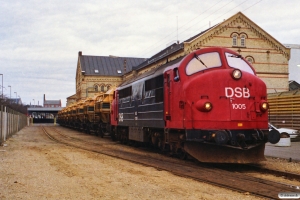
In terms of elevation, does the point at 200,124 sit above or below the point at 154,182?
above

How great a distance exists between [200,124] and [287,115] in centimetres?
1759

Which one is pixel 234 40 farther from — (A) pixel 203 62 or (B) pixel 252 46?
(A) pixel 203 62

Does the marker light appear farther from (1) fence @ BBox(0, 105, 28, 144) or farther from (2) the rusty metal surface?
(1) fence @ BBox(0, 105, 28, 144)

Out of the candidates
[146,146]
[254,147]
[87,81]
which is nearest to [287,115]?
[146,146]

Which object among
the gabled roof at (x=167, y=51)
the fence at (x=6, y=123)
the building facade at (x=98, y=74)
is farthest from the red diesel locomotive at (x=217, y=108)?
the building facade at (x=98, y=74)

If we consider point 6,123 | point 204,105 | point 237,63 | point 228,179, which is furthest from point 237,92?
point 6,123

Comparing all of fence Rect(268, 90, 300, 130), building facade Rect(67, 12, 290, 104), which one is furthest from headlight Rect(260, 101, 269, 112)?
building facade Rect(67, 12, 290, 104)

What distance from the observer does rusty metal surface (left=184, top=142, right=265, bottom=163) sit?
10.8 m

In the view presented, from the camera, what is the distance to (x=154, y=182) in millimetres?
8523

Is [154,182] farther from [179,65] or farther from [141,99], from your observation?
[141,99]

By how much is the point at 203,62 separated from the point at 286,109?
16.8m

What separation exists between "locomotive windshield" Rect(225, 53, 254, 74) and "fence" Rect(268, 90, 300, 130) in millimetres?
14600

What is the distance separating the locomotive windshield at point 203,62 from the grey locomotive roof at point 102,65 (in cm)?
6772

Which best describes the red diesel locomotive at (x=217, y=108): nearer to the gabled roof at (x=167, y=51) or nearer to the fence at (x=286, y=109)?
the fence at (x=286, y=109)
